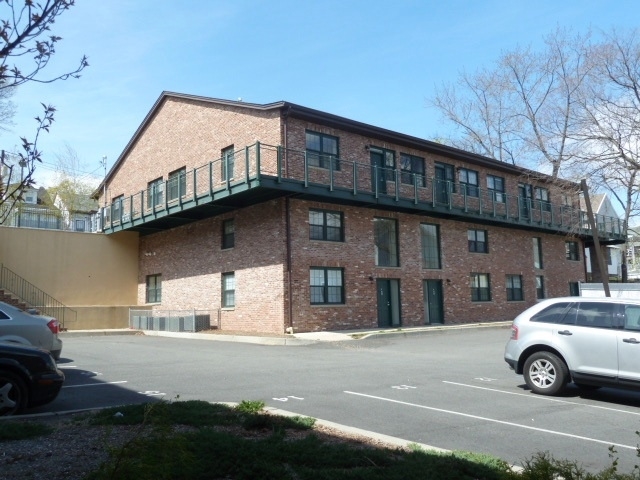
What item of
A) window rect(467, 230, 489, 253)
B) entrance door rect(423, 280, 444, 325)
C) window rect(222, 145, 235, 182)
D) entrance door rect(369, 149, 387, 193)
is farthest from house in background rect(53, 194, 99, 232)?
window rect(467, 230, 489, 253)

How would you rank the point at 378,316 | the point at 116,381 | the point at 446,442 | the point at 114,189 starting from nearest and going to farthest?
the point at 446,442
the point at 116,381
the point at 378,316
the point at 114,189

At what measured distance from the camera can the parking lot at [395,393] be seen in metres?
7.23

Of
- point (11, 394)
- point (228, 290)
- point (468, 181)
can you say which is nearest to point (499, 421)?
point (11, 394)

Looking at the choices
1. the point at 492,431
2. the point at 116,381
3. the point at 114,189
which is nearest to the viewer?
the point at 492,431

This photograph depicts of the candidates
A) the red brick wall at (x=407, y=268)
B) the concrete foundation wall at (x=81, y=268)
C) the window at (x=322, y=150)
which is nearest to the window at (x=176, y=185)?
the concrete foundation wall at (x=81, y=268)

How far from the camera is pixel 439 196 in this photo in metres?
28.7

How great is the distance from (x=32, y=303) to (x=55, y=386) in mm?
22622

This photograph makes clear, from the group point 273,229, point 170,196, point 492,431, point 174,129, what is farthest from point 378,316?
point 492,431

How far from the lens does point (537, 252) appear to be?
35406 mm

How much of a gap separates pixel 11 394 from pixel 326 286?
55.2 ft

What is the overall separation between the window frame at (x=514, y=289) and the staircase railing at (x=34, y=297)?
22.1 meters

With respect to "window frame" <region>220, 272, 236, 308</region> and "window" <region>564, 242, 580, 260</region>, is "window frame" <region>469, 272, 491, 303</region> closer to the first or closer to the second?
"window" <region>564, 242, 580, 260</region>

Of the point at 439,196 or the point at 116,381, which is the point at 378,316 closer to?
the point at 439,196

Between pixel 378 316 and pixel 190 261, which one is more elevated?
pixel 190 261
